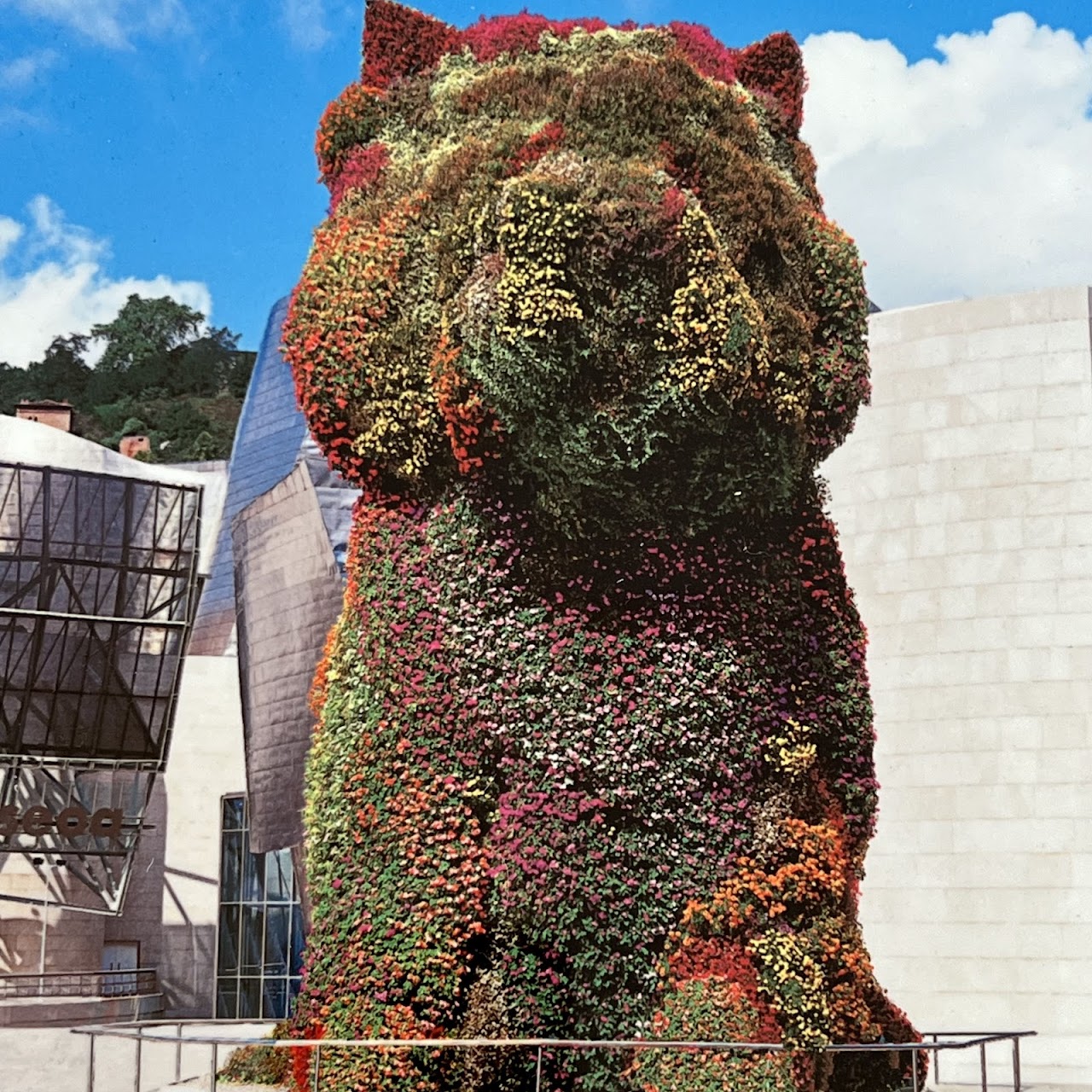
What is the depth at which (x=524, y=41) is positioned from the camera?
41.2 feet

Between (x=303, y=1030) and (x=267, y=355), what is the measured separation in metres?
27.8

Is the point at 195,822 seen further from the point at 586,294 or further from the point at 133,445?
the point at 133,445

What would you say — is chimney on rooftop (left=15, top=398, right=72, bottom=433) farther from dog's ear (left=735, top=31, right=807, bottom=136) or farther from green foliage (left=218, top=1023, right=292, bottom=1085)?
dog's ear (left=735, top=31, right=807, bottom=136)

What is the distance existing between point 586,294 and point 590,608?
2104 mm

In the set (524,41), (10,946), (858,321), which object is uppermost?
(524,41)

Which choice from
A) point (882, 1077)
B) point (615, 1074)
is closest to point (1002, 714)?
point (882, 1077)

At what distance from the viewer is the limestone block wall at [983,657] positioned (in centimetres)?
1958

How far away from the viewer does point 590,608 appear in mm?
11492

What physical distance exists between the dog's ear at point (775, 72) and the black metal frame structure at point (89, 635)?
18.4 metres

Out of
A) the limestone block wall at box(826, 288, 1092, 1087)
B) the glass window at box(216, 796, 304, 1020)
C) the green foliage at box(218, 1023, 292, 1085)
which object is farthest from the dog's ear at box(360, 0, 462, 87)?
the glass window at box(216, 796, 304, 1020)

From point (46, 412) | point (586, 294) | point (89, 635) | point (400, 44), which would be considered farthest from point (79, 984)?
point (586, 294)

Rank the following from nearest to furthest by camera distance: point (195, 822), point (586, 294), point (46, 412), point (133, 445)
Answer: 1. point (586, 294)
2. point (195, 822)
3. point (46, 412)
4. point (133, 445)

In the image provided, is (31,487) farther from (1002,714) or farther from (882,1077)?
(882,1077)

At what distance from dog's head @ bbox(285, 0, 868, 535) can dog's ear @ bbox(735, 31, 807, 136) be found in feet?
1.04
